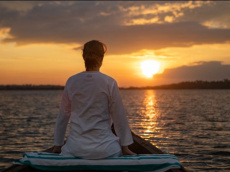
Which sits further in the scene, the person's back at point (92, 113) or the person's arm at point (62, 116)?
the person's arm at point (62, 116)

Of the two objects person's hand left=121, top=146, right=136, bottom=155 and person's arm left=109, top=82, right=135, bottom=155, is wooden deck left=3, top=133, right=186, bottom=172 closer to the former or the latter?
person's hand left=121, top=146, right=136, bottom=155

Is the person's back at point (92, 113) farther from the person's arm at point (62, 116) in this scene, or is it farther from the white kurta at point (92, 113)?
the person's arm at point (62, 116)

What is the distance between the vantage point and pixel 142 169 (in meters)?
4.19

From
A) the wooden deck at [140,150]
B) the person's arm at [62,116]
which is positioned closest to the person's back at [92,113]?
the person's arm at [62,116]

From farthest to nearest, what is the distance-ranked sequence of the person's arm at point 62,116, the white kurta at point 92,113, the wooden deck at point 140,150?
the wooden deck at point 140,150, the person's arm at point 62,116, the white kurta at point 92,113

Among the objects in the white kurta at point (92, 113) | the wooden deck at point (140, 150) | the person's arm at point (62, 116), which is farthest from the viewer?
the wooden deck at point (140, 150)

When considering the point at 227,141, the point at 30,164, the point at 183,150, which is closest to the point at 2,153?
the point at 183,150

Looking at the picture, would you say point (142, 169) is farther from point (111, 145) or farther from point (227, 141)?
point (227, 141)

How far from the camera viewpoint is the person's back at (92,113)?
13.8 feet

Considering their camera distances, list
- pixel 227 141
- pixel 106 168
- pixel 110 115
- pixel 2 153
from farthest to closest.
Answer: pixel 227 141 < pixel 2 153 < pixel 110 115 < pixel 106 168

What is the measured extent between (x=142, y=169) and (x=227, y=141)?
15.5 metres

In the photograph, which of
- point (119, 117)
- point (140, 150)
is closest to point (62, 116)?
point (119, 117)

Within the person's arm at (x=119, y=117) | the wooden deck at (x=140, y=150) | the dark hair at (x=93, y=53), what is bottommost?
the wooden deck at (x=140, y=150)

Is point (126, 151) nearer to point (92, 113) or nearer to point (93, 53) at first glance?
point (92, 113)
